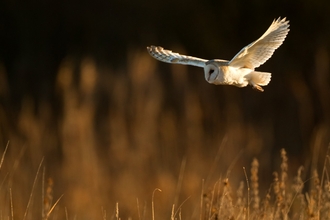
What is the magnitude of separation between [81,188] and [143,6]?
5288 millimetres

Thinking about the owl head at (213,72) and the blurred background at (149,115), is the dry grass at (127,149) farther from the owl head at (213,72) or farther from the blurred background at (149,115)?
the owl head at (213,72)

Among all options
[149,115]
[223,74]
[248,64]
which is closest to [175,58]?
[248,64]

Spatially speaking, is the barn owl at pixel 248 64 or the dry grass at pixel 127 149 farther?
the dry grass at pixel 127 149

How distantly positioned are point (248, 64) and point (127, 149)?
3.37m

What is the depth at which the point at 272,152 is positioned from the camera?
6719 millimetres

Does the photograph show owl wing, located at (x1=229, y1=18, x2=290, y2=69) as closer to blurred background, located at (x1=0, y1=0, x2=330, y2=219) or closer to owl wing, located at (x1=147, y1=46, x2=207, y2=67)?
owl wing, located at (x1=147, y1=46, x2=207, y2=67)

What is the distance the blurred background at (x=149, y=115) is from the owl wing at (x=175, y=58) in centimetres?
76

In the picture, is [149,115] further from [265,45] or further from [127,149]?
[265,45]

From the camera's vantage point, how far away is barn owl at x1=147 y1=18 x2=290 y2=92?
8.16ft

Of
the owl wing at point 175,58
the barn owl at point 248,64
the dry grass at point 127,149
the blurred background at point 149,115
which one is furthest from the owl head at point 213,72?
the dry grass at point 127,149

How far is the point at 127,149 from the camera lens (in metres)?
5.95

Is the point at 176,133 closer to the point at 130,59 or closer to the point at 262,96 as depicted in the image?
the point at 130,59

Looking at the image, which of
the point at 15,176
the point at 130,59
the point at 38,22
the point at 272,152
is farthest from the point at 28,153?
the point at 38,22

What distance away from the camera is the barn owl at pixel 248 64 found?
249cm
